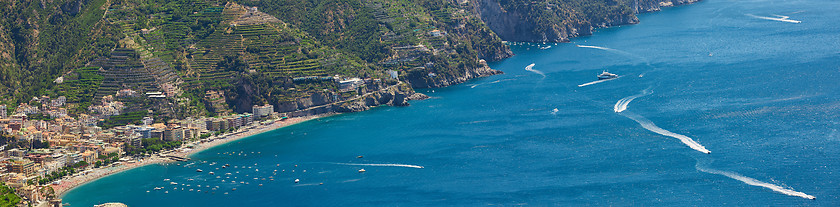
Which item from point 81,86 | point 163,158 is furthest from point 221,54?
point 163,158

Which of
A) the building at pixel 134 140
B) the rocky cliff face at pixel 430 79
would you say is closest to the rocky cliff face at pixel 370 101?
the rocky cliff face at pixel 430 79

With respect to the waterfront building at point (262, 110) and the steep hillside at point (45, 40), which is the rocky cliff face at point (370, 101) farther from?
the steep hillside at point (45, 40)

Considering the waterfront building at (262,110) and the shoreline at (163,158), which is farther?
the waterfront building at (262,110)

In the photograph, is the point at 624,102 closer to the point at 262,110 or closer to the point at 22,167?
the point at 262,110

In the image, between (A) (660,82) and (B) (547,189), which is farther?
(A) (660,82)

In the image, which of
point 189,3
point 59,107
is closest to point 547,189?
point 59,107

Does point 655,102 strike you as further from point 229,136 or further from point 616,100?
point 229,136
